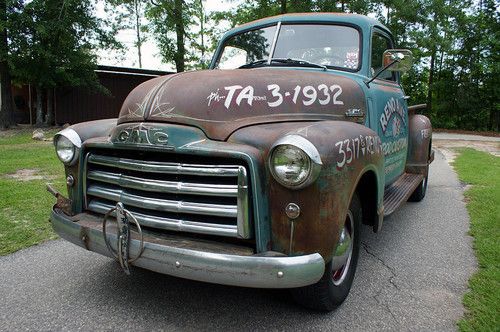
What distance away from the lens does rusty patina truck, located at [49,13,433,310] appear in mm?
2129

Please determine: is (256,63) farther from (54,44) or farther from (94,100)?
(94,100)

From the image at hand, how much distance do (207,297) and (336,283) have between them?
0.86 m

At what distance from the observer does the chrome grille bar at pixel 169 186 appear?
2191 mm

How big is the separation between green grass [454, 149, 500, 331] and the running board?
2.42ft

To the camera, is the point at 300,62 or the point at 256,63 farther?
the point at 256,63

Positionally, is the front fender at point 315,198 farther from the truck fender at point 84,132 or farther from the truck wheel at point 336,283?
the truck fender at point 84,132

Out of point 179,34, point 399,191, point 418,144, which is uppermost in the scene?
point 179,34

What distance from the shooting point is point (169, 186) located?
7.57 ft

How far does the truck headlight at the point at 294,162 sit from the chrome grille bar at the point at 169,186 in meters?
0.25

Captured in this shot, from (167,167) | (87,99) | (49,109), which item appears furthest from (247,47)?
(87,99)

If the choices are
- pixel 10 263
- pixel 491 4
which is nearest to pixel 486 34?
pixel 491 4

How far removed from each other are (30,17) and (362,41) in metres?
14.3

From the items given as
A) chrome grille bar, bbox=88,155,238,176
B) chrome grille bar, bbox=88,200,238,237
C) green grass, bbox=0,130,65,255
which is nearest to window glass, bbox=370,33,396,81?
chrome grille bar, bbox=88,155,238,176

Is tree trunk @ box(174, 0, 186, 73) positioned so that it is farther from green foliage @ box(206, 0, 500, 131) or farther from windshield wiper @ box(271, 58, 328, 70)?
windshield wiper @ box(271, 58, 328, 70)
